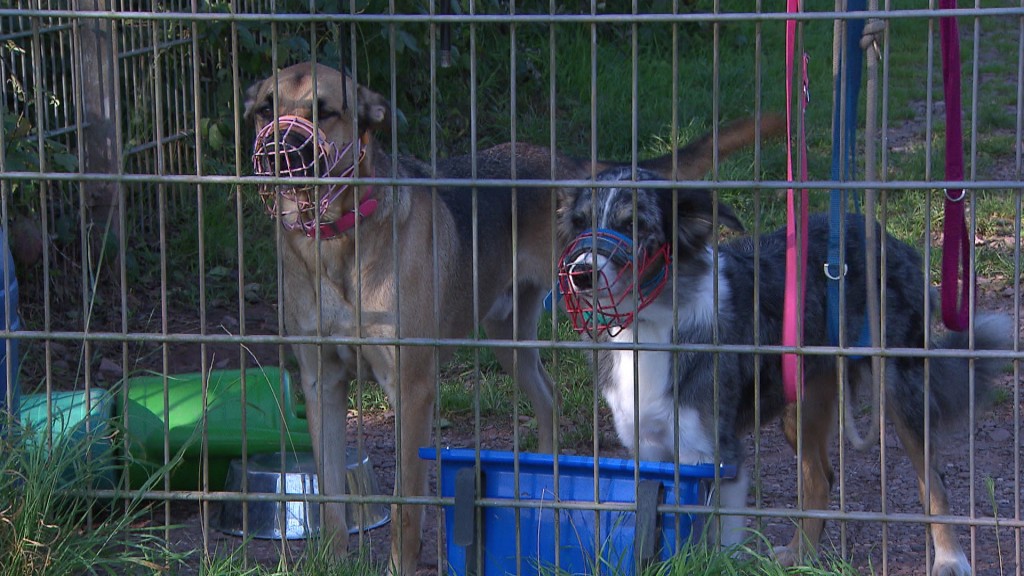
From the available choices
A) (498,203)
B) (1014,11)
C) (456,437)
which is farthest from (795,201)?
(456,437)

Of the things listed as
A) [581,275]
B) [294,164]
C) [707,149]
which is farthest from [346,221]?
[707,149]

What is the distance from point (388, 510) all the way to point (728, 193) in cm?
324

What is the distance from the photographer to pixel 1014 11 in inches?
107

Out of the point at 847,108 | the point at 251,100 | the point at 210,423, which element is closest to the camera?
the point at 847,108

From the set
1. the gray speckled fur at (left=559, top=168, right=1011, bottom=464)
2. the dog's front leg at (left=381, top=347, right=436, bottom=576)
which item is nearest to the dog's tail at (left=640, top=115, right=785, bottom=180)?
the gray speckled fur at (left=559, top=168, right=1011, bottom=464)

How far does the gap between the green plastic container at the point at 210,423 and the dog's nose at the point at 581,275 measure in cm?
127

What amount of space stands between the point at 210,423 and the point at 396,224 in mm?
1571

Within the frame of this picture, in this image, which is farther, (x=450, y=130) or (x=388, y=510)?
(x=450, y=130)

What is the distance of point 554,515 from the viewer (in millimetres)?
3199

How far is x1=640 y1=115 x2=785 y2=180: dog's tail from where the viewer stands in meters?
4.68

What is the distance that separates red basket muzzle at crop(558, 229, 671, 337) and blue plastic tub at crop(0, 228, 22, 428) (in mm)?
1469

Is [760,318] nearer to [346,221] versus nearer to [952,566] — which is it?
[952,566]

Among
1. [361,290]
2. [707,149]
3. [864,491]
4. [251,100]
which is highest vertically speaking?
[707,149]

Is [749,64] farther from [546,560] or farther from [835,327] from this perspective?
[546,560]
